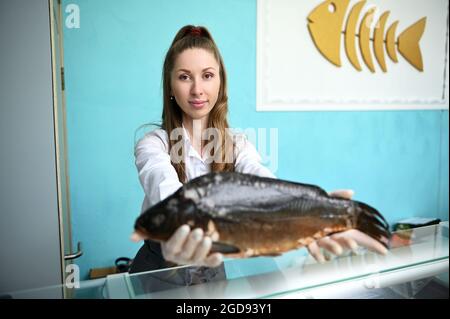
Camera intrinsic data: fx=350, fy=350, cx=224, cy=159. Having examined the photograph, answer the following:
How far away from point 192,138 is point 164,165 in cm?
8

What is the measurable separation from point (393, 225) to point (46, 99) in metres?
0.77

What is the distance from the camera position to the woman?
43cm

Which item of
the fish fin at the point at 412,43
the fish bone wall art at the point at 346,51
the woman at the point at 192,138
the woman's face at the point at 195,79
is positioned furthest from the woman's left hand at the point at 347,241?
the fish fin at the point at 412,43

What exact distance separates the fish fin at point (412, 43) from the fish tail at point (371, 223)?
1.51 feet

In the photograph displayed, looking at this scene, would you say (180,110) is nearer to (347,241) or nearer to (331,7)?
(347,241)

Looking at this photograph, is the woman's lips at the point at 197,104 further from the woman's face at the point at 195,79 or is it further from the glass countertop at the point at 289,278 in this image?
the glass countertop at the point at 289,278

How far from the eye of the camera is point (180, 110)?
519 millimetres

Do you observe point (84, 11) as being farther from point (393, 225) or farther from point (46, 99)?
point (393, 225)

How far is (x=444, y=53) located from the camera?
0.75 metres

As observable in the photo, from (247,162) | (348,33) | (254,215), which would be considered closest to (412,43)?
(348,33)

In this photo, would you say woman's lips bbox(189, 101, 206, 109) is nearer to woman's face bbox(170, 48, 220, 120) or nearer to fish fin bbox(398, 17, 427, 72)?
woman's face bbox(170, 48, 220, 120)

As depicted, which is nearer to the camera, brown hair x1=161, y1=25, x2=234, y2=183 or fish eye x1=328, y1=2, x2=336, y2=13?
brown hair x1=161, y1=25, x2=234, y2=183

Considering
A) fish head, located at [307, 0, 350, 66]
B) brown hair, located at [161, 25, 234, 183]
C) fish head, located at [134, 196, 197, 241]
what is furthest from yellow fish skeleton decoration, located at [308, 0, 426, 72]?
fish head, located at [134, 196, 197, 241]

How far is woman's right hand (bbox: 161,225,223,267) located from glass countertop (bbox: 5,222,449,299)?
0.14m
